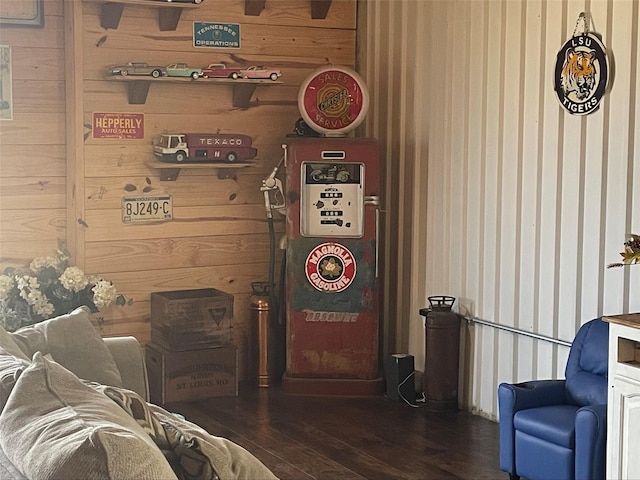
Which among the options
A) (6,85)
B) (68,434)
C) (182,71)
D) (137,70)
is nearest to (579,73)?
(182,71)

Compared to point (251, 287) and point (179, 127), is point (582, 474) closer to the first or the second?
point (251, 287)

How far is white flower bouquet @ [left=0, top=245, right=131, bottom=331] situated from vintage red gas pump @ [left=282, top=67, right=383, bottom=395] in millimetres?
1072

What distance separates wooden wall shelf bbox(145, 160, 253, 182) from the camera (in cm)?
548

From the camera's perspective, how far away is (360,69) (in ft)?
20.0

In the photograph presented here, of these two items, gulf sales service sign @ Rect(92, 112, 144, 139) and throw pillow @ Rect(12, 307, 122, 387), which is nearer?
throw pillow @ Rect(12, 307, 122, 387)

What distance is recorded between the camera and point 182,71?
5422 mm

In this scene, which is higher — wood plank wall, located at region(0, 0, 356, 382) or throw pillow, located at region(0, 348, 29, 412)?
wood plank wall, located at region(0, 0, 356, 382)

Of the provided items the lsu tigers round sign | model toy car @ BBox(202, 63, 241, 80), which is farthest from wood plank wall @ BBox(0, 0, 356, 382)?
the lsu tigers round sign

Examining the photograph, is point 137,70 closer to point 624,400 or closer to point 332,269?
point 332,269

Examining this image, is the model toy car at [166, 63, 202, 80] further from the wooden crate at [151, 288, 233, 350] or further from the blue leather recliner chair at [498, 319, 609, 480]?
the blue leather recliner chair at [498, 319, 609, 480]

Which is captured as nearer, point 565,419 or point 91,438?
point 91,438

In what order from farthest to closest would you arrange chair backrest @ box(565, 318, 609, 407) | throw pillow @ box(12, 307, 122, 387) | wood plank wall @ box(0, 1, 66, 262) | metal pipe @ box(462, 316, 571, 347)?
wood plank wall @ box(0, 1, 66, 262)
metal pipe @ box(462, 316, 571, 347)
chair backrest @ box(565, 318, 609, 407)
throw pillow @ box(12, 307, 122, 387)

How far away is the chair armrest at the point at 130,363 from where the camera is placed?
351 centimetres

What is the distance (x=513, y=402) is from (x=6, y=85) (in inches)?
123
